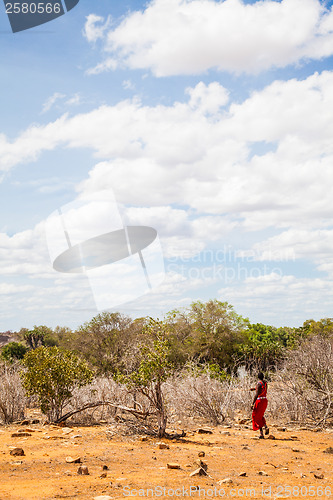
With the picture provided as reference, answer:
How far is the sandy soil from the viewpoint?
6070 millimetres

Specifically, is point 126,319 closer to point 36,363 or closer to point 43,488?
point 36,363

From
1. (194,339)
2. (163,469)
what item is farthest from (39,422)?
(194,339)

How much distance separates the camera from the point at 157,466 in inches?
296

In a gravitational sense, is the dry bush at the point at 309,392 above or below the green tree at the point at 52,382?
below

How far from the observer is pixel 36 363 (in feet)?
43.8

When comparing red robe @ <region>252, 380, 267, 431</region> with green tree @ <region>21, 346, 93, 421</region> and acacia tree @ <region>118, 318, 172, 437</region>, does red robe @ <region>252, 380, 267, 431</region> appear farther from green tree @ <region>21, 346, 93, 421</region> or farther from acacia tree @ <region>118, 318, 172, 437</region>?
green tree @ <region>21, 346, 93, 421</region>

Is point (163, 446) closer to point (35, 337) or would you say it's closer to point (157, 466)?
point (157, 466)

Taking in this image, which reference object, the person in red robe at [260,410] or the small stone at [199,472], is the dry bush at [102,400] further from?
the small stone at [199,472]

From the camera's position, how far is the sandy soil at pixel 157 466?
6070 millimetres

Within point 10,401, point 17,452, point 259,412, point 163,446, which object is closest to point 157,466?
point 163,446

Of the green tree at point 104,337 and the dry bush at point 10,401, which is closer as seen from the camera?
the dry bush at point 10,401

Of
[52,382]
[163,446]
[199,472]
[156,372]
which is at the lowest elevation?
[163,446]

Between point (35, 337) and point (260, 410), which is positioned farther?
point (35, 337)

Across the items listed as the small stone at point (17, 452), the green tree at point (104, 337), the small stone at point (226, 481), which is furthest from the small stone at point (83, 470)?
the green tree at point (104, 337)
